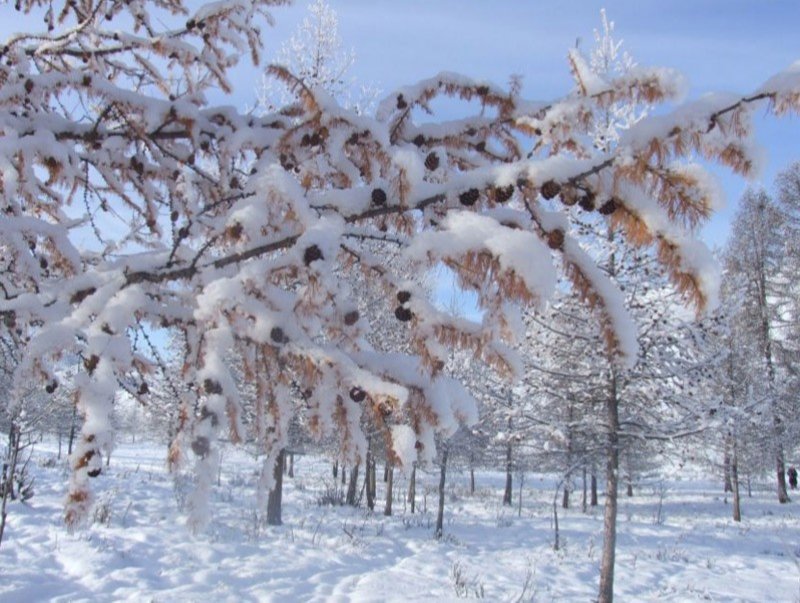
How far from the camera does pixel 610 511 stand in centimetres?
970

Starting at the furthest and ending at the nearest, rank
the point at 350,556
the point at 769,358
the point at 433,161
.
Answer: the point at 769,358 < the point at 350,556 < the point at 433,161

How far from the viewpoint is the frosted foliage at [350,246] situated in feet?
4.42

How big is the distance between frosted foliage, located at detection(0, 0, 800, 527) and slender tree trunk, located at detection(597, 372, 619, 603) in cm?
865

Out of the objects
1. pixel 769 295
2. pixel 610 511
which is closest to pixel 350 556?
pixel 610 511

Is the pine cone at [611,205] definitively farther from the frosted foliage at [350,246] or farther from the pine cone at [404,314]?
the pine cone at [404,314]

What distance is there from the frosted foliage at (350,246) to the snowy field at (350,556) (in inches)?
251

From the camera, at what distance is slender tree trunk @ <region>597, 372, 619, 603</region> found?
928cm

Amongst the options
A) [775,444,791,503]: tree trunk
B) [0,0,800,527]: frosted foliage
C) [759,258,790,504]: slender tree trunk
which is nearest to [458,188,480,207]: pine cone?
[0,0,800,527]: frosted foliage

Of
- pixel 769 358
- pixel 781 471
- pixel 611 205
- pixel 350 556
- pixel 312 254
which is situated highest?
pixel 769 358

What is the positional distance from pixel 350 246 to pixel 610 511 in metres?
9.30

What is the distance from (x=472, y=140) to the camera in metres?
2.48

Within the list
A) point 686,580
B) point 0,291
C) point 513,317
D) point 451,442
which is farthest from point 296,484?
point 513,317

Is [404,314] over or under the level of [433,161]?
under

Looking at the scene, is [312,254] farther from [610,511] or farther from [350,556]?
[350,556]
